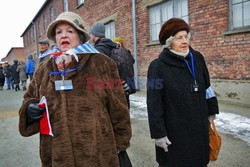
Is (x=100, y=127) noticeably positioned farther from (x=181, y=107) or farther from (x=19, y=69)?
(x=19, y=69)

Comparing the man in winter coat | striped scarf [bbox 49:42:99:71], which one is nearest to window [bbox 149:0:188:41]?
the man in winter coat

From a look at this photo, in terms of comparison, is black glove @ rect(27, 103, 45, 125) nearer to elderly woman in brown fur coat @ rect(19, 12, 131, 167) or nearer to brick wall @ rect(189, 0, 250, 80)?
elderly woman in brown fur coat @ rect(19, 12, 131, 167)

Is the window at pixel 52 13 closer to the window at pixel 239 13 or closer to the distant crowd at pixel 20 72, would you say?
the distant crowd at pixel 20 72

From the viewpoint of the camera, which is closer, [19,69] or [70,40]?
[70,40]

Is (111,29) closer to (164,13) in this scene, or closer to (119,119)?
(164,13)

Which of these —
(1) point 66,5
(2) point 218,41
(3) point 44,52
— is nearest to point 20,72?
(1) point 66,5

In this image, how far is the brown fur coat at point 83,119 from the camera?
1744 mm

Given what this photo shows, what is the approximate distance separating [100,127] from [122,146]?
0.82ft

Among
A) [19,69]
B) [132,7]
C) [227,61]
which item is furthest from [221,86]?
[19,69]

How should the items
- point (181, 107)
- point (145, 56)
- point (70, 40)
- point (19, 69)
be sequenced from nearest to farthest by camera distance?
1. point (70, 40)
2. point (181, 107)
3. point (145, 56)
4. point (19, 69)

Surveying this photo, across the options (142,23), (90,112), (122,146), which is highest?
(142,23)

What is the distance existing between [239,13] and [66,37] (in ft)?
18.1

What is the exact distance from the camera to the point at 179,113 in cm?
218

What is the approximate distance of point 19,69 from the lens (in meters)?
13.2
